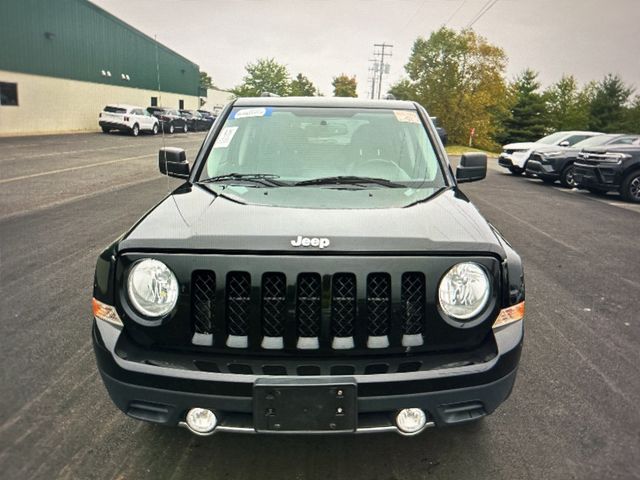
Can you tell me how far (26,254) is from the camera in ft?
18.9

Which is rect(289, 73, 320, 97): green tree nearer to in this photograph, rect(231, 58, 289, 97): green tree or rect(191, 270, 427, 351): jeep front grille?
rect(231, 58, 289, 97): green tree

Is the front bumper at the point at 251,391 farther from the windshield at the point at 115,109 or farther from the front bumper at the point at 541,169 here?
the windshield at the point at 115,109

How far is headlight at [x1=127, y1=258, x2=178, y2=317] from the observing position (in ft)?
6.81

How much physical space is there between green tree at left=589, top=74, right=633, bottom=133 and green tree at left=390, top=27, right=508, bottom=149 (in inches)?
421

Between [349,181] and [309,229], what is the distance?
95 centimetres

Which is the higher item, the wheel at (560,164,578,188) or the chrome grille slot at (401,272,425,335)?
the chrome grille slot at (401,272,425,335)

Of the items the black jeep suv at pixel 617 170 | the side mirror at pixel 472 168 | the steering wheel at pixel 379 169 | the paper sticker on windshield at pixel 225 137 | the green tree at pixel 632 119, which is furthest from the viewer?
the green tree at pixel 632 119

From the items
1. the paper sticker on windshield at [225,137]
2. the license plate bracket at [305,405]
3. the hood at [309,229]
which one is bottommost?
the license plate bracket at [305,405]

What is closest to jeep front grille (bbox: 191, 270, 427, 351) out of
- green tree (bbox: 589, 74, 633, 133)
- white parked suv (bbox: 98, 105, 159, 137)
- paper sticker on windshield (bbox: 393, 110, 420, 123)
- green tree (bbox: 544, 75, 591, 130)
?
paper sticker on windshield (bbox: 393, 110, 420, 123)

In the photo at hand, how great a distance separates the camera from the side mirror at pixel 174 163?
11.8 feet

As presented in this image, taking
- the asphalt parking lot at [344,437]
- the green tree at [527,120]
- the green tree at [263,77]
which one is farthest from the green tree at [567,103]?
the asphalt parking lot at [344,437]

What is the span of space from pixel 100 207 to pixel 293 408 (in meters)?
7.71

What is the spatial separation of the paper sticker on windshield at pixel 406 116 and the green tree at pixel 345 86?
101 m

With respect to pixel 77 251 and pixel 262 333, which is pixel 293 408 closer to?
pixel 262 333
